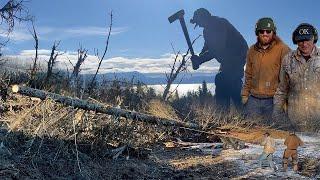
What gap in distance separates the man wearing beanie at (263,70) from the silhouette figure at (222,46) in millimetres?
12960

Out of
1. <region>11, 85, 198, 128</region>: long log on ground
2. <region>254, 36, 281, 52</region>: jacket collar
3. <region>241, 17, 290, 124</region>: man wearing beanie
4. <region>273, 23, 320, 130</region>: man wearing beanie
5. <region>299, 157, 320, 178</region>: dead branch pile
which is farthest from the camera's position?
<region>254, 36, 281, 52</region>: jacket collar

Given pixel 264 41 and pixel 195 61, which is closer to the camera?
pixel 264 41

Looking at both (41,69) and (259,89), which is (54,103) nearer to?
(259,89)

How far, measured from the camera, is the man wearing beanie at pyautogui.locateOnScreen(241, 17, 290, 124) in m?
7.34

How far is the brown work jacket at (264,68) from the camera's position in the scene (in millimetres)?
7562

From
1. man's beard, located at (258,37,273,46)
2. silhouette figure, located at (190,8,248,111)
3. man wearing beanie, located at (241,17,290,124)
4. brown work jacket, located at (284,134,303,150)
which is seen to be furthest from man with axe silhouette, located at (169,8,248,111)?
brown work jacket, located at (284,134,303,150)

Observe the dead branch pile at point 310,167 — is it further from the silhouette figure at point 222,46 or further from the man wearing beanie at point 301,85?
the silhouette figure at point 222,46

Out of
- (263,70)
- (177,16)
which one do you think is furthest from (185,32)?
(263,70)

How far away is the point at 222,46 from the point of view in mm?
21469

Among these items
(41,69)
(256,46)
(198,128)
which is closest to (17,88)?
(198,128)

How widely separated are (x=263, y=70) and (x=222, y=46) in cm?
1388

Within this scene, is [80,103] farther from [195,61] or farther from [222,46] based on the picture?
[195,61]

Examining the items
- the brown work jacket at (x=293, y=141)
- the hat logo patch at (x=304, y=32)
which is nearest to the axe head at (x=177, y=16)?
the hat logo patch at (x=304, y=32)

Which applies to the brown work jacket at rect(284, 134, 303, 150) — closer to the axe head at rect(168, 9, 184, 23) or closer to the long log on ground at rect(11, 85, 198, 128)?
the long log on ground at rect(11, 85, 198, 128)
